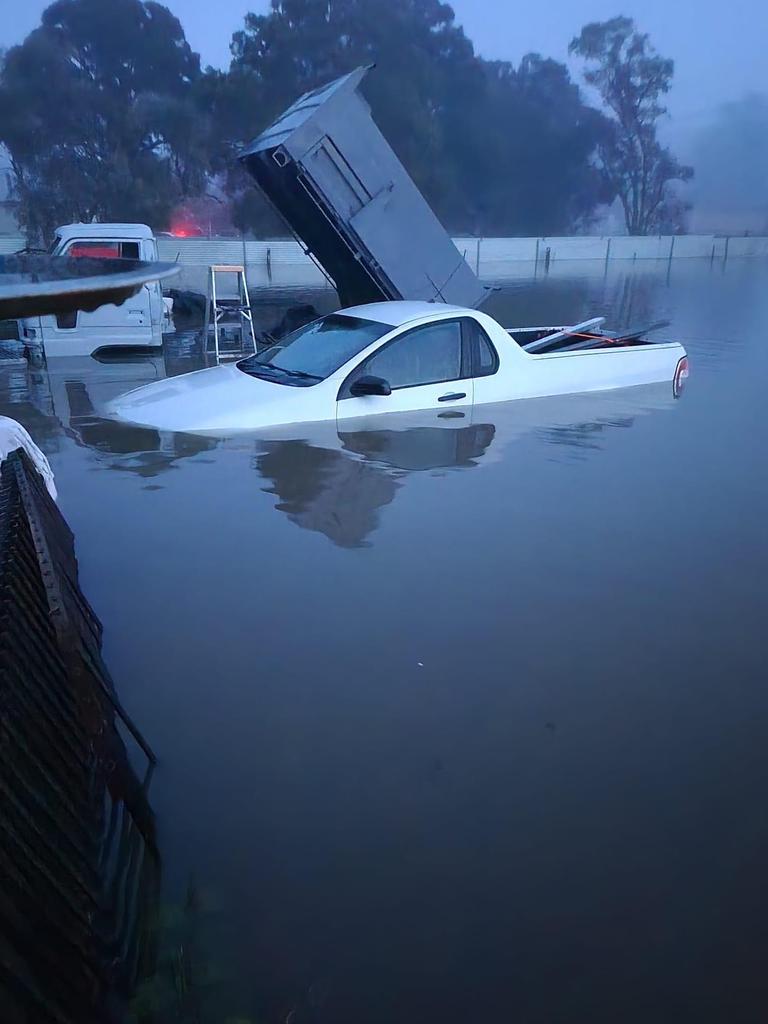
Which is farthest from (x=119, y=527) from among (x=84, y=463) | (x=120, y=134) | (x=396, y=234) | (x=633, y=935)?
(x=120, y=134)

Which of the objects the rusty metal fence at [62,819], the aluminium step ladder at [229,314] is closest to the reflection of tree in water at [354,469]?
the rusty metal fence at [62,819]

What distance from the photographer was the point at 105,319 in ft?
40.4

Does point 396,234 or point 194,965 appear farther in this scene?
point 396,234

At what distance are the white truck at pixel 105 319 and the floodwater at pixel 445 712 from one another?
574cm

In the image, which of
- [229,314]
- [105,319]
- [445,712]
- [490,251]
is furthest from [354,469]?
[490,251]

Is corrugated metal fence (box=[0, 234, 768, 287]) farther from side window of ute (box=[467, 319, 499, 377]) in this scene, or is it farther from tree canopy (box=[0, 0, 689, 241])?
side window of ute (box=[467, 319, 499, 377])

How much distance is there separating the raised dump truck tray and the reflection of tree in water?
13.8 feet

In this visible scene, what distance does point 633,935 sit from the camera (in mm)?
2486

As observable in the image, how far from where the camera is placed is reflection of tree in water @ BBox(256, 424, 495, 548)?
218 inches

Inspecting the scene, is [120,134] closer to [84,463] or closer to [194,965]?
[84,463]

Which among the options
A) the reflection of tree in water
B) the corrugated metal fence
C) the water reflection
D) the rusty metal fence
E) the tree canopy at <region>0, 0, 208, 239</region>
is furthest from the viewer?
the tree canopy at <region>0, 0, 208, 239</region>

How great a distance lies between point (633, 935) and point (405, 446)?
15.6ft

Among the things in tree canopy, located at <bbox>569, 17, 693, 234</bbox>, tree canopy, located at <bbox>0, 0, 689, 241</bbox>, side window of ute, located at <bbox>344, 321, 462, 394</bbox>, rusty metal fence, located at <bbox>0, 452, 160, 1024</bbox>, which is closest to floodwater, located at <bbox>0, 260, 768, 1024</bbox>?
rusty metal fence, located at <bbox>0, 452, 160, 1024</bbox>

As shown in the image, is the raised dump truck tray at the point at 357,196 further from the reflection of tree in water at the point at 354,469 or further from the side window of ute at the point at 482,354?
the reflection of tree in water at the point at 354,469
